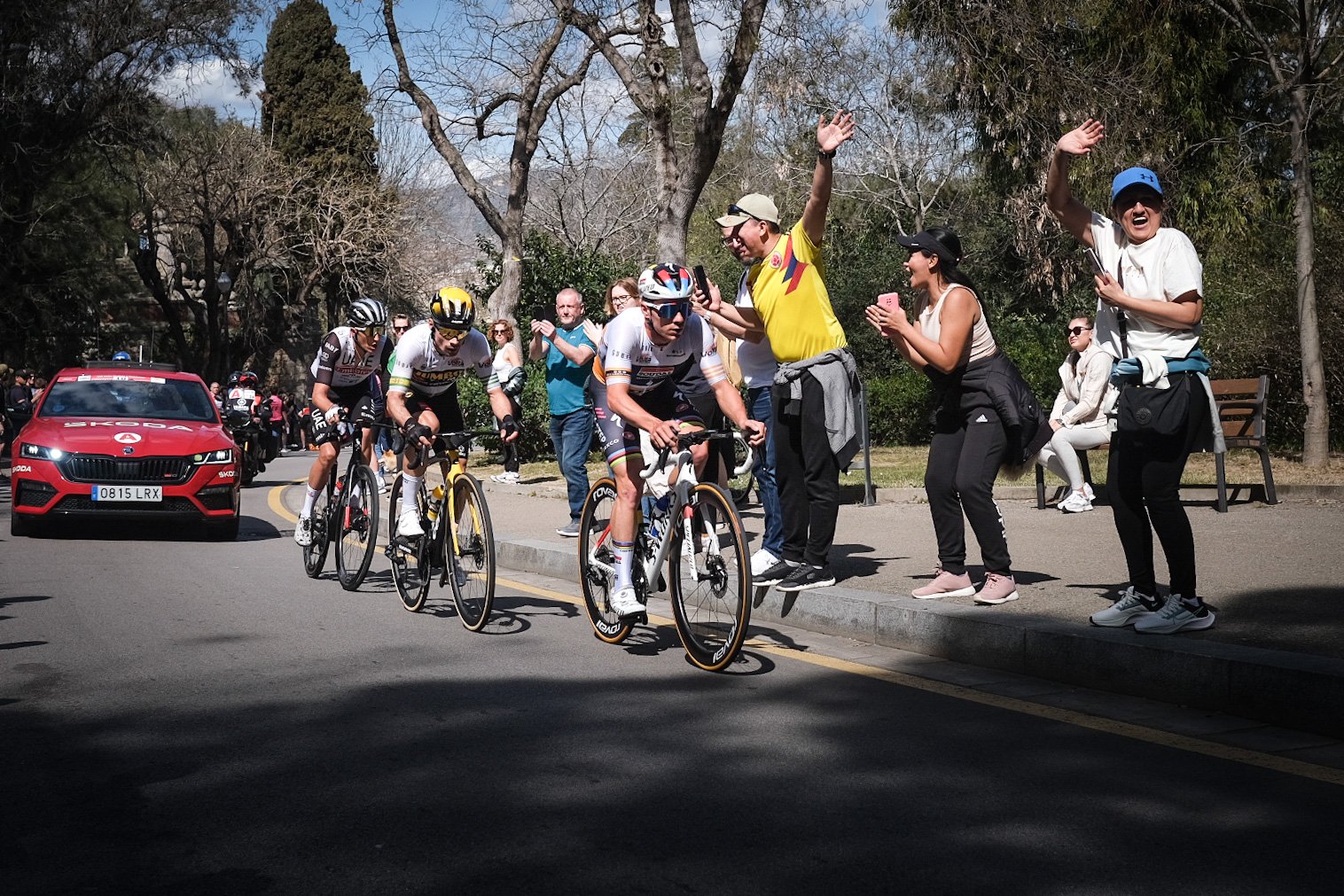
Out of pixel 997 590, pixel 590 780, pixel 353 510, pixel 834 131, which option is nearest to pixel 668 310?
pixel 834 131

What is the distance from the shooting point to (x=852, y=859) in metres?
4.02

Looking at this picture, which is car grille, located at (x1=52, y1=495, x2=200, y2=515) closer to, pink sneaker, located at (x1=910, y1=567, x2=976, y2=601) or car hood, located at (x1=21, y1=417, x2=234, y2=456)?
car hood, located at (x1=21, y1=417, x2=234, y2=456)

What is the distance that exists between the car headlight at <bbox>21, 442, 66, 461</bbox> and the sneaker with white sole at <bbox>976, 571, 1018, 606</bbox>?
29.6ft

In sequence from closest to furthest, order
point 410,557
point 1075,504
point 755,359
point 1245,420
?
1. point 755,359
2. point 410,557
3. point 1075,504
4. point 1245,420

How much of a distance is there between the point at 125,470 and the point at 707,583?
8.23 metres

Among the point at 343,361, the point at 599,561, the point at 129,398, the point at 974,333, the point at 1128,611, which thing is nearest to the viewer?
the point at 1128,611

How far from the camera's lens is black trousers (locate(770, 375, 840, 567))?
8148 mm

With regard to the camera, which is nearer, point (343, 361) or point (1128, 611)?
point (1128, 611)

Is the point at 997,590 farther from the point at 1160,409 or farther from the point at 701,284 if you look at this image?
the point at 701,284

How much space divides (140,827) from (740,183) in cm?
4703

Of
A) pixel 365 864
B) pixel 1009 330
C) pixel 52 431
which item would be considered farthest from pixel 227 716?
pixel 1009 330

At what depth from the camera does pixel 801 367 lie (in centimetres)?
816

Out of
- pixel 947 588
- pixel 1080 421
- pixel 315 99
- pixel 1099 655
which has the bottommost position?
pixel 1099 655

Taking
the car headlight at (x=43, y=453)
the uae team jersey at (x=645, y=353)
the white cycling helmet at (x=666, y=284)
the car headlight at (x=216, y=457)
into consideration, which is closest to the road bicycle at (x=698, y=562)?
the uae team jersey at (x=645, y=353)
